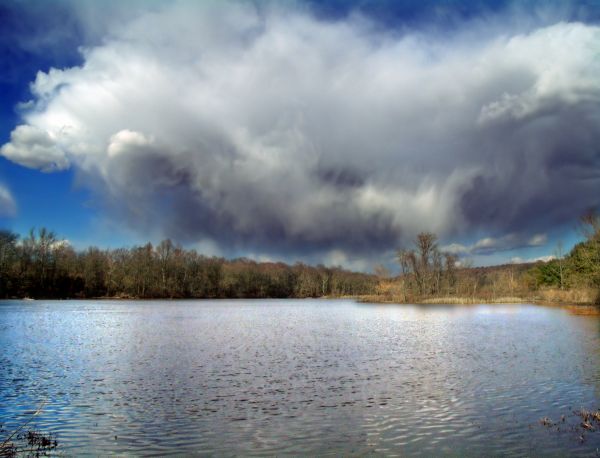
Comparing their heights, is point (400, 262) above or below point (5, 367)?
above

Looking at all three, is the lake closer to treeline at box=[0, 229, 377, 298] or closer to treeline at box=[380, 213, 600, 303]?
treeline at box=[380, 213, 600, 303]

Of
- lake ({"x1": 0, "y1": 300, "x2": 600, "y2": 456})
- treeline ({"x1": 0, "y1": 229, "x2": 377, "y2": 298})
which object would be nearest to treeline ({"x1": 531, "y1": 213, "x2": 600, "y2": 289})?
lake ({"x1": 0, "y1": 300, "x2": 600, "y2": 456})

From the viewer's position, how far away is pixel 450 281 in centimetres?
12825

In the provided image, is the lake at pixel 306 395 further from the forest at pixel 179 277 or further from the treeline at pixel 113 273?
the treeline at pixel 113 273

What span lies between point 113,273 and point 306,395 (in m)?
136

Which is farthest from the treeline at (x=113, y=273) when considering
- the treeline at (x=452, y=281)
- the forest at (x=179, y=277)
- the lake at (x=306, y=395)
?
the lake at (x=306, y=395)

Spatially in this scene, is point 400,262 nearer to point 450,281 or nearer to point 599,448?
point 450,281

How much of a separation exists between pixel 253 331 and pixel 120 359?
59.7 ft

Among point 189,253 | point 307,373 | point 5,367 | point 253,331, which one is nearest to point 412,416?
point 307,373

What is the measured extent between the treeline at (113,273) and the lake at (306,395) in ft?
333

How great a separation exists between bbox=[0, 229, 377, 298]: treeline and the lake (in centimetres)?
10150

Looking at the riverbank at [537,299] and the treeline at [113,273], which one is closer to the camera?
the riverbank at [537,299]

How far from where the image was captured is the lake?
39.3 ft

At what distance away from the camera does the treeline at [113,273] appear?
12050 cm
